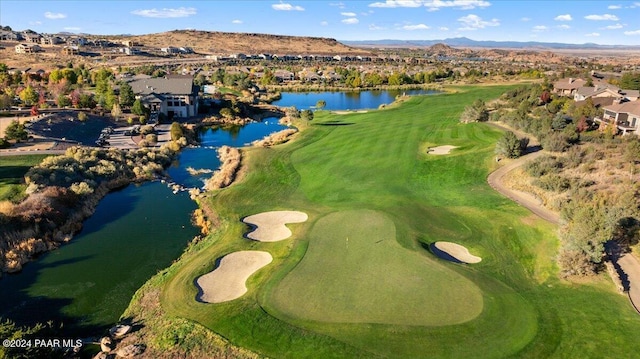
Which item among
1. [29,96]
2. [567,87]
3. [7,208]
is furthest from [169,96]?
[567,87]

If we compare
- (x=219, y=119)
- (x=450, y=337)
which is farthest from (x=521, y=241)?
(x=219, y=119)

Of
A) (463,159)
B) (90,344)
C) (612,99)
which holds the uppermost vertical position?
(612,99)

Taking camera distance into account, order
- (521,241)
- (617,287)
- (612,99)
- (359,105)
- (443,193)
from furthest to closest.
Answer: (359,105), (612,99), (443,193), (521,241), (617,287)

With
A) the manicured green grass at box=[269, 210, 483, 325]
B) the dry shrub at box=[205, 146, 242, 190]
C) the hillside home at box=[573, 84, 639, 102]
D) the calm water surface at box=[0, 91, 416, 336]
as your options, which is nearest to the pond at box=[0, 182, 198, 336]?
the calm water surface at box=[0, 91, 416, 336]

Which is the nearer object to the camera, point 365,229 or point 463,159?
point 365,229

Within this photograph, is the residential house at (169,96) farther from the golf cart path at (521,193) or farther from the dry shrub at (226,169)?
the golf cart path at (521,193)

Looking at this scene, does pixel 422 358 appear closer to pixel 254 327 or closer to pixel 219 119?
pixel 254 327

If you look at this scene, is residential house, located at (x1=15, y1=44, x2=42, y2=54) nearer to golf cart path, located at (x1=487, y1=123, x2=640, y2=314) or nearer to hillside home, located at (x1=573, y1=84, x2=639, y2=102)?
golf cart path, located at (x1=487, y1=123, x2=640, y2=314)

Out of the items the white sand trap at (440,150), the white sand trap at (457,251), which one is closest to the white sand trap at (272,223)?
the white sand trap at (457,251)
